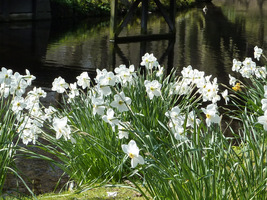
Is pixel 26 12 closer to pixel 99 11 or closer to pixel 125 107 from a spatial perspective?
pixel 99 11

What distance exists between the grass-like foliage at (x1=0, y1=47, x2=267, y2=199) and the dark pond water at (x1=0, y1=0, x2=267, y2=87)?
19.9 feet

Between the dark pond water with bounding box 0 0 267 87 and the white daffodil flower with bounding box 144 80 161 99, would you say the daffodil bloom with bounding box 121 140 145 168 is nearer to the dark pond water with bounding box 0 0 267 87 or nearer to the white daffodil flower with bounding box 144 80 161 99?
the white daffodil flower with bounding box 144 80 161 99

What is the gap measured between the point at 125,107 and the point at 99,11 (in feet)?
84.6

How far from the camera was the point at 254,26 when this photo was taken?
26.8 meters

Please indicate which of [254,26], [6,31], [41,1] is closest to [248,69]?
[6,31]

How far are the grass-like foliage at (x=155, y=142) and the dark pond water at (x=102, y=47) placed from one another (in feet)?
19.9

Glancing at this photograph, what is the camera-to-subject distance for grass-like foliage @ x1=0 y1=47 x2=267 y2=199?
307 cm

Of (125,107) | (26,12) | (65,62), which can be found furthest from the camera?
(26,12)

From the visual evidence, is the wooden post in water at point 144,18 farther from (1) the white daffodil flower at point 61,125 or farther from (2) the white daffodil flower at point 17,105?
(1) the white daffodil flower at point 61,125

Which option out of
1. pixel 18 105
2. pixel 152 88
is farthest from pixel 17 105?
pixel 152 88

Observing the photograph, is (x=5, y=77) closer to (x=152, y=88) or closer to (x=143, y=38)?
(x=152, y=88)

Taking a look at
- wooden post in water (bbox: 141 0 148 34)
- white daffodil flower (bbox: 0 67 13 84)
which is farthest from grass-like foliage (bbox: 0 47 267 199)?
wooden post in water (bbox: 141 0 148 34)

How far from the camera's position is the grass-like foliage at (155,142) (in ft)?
10.1

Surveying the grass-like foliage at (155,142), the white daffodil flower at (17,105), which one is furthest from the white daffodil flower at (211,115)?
the white daffodil flower at (17,105)
